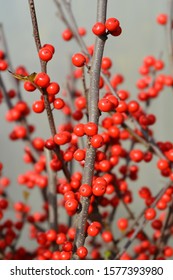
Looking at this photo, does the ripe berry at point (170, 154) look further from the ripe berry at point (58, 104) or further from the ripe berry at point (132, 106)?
the ripe berry at point (58, 104)

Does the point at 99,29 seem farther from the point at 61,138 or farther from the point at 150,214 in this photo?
the point at 150,214

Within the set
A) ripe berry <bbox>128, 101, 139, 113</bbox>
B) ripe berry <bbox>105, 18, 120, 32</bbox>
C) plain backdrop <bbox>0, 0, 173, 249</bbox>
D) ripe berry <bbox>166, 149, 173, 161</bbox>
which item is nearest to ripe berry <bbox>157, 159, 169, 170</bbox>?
ripe berry <bbox>166, 149, 173, 161</bbox>

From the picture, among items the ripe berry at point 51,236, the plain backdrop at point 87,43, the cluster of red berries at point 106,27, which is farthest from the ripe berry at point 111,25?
the plain backdrop at point 87,43

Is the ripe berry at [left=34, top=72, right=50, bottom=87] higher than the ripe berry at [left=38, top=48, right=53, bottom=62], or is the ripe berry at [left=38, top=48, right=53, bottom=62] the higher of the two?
the ripe berry at [left=38, top=48, right=53, bottom=62]

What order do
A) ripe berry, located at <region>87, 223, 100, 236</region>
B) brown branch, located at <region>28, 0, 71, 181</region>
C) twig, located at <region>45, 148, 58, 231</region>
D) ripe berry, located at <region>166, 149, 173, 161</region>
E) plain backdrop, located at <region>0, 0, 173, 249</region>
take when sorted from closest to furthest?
brown branch, located at <region>28, 0, 71, 181</region> → ripe berry, located at <region>87, 223, 100, 236</region> → ripe berry, located at <region>166, 149, 173, 161</region> → twig, located at <region>45, 148, 58, 231</region> → plain backdrop, located at <region>0, 0, 173, 249</region>

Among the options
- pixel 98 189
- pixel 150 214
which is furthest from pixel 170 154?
pixel 98 189

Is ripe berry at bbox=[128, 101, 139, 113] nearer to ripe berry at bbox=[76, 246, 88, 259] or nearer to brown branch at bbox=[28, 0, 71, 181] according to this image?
brown branch at bbox=[28, 0, 71, 181]

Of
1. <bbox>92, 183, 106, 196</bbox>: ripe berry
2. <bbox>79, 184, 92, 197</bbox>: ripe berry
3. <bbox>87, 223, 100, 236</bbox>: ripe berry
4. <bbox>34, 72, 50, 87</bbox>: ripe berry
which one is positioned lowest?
<bbox>87, 223, 100, 236</bbox>: ripe berry
